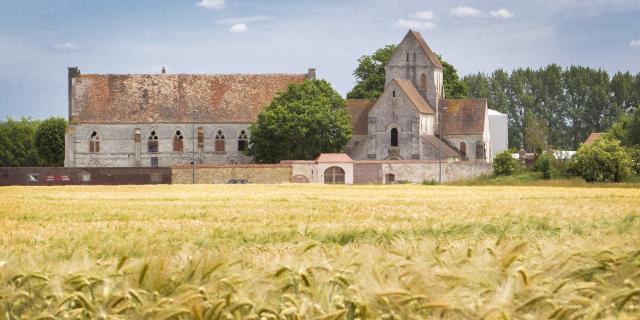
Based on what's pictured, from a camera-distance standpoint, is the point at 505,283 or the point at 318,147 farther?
the point at 318,147

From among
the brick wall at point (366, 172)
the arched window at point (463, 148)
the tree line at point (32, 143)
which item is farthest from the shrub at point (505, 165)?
the tree line at point (32, 143)

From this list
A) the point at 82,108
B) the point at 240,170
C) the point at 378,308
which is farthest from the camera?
the point at 82,108

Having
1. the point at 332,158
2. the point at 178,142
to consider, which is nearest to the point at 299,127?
the point at 332,158

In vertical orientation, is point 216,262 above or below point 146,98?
below

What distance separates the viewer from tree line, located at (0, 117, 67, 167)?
126m

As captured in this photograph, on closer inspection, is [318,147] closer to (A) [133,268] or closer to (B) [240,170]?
(B) [240,170]

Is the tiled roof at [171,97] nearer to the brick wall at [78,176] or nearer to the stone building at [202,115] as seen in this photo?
the stone building at [202,115]

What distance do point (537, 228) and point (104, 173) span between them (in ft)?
255

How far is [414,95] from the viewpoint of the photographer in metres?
104

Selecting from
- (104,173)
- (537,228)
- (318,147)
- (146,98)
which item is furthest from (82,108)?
(537,228)

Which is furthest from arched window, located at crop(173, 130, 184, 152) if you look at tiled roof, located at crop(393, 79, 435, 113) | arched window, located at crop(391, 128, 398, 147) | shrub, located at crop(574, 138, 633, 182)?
shrub, located at crop(574, 138, 633, 182)

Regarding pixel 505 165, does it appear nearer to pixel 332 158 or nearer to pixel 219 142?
pixel 332 158

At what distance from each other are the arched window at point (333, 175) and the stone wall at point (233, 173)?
4276 mm

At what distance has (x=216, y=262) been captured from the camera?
8047 millimetres
